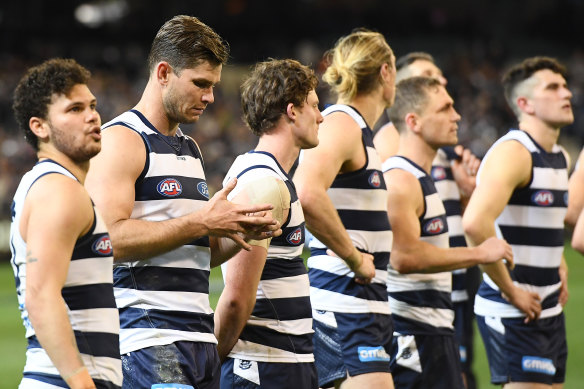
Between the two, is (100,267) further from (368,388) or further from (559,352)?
(559,352)

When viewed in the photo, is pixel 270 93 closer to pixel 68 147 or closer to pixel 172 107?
pixel 172 107

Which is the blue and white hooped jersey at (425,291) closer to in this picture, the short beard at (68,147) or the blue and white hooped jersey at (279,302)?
the blue and white hooped jersey at (279,302)

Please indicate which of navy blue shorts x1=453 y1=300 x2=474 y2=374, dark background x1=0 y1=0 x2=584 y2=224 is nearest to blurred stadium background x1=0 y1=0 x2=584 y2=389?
dark background x1=0 y1=0 x2=584 y2=224

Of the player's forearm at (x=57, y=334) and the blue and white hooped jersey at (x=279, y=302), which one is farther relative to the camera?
the blue and white hooped jersey at (x=279, y=302)

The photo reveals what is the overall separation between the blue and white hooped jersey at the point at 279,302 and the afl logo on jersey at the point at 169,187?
43 cm

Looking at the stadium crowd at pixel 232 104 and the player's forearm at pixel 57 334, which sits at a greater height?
the stadium crowd at pixel 232 104

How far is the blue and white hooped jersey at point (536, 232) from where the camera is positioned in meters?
5.84

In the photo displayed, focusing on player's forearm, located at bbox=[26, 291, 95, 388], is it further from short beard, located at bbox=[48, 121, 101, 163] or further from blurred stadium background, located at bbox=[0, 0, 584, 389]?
blurred stadium background, located at bbox=[0, 0, 584, 389]

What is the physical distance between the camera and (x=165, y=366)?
3689 mm

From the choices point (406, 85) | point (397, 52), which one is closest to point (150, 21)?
point (397, 52)

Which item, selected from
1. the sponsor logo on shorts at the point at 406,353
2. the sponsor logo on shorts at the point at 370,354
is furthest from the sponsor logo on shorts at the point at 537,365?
the sponsor logo on shorts at the point at 370,354

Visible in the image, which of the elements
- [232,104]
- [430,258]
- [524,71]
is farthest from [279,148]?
[232,104]

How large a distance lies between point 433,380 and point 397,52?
72.0 feet

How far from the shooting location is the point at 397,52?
26516 mm
